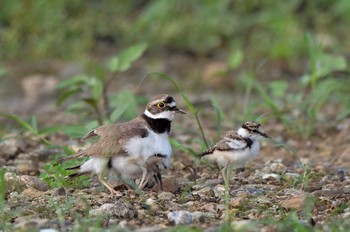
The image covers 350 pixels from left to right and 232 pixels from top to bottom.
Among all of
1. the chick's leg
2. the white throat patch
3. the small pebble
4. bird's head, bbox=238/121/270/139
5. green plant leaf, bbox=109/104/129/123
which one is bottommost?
the small pebble

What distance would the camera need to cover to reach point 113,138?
215 inches

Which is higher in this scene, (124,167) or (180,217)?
(124,167)

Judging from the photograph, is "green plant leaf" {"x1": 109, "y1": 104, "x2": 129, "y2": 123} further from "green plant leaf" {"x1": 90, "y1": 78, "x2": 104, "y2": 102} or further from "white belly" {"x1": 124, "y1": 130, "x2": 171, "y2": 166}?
"white belly" {"x1": 124, "y1": 130, "x2": 171, "y2": 166}

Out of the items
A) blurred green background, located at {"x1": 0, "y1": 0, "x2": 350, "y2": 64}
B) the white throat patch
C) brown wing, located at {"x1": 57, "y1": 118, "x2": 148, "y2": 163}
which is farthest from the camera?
blurred green background, located at {"x1": 0, "y1": 0, "x2": 350, "y2": 64}

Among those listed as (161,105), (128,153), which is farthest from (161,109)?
(128,153)

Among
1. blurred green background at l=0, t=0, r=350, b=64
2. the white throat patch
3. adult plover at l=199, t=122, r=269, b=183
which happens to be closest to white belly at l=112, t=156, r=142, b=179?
the white throat patch

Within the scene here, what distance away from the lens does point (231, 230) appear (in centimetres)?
434

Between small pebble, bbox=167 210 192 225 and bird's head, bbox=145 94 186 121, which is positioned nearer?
small pebble, bbox=167 210 192 225

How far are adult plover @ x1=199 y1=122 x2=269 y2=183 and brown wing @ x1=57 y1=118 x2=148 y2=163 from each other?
1.90ft

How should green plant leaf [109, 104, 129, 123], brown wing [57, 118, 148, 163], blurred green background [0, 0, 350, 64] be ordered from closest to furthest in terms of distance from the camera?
brown wing [57, 118, 148, 163] → green plant leaf [109, 104, 129, 123] → blurred green background [0, 0, 350, 64]

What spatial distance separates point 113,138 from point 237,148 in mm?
864

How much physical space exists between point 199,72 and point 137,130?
5024 millimetres

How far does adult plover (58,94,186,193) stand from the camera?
5.43 meters

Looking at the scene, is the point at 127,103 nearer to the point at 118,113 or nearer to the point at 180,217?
the point at 118,113
